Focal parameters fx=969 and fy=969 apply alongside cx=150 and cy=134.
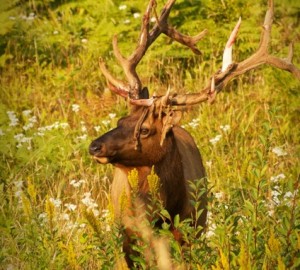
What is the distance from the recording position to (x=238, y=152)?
9383 mm

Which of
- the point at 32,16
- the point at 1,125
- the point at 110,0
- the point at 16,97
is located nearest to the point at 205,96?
the point at 1,125

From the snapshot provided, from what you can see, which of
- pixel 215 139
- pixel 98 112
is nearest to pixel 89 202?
pixel 215 139

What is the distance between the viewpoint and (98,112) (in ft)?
33.6

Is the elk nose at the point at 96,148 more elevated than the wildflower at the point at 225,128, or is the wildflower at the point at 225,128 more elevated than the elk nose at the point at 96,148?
the elk nose at the point at 96,148

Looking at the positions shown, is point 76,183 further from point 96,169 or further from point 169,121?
point 169,121

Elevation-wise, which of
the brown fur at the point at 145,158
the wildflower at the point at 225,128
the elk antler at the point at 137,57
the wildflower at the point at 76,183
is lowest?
the wildflower at the point at 225,128

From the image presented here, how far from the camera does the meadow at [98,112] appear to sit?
6758 mm

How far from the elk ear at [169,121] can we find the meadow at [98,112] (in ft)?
2.04

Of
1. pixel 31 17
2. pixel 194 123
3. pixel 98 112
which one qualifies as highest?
pixel 31 17

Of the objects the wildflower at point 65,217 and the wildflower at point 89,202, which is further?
the wildflower at point 89,202

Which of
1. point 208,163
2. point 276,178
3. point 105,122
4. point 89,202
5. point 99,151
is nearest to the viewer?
point 99,151

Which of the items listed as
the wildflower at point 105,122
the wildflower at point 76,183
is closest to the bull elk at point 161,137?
the wildflower at point 76,183

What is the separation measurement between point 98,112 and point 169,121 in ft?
11.7

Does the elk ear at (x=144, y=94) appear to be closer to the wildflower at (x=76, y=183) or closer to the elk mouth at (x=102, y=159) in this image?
the elk mouth at (x=102, y=159)
